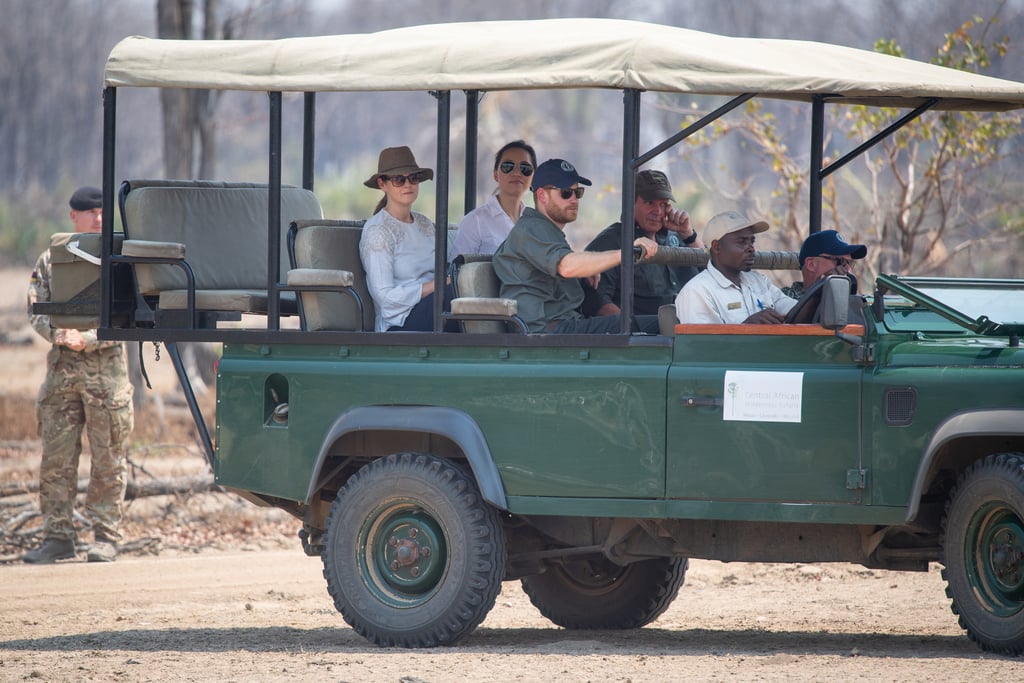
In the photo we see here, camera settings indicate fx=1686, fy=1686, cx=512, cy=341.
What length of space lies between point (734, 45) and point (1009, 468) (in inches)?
77.4

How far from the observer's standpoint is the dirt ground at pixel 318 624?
247 inches

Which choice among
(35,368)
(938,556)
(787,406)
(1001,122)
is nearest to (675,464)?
(787,406)

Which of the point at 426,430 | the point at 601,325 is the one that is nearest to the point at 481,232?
the point at 601,325

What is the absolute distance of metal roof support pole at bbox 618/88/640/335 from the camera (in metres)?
6.49

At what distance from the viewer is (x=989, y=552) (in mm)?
6199

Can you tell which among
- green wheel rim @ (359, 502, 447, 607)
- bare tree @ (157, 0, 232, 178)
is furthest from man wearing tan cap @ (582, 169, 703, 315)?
bare tree @ (157, 0, 232, 178)

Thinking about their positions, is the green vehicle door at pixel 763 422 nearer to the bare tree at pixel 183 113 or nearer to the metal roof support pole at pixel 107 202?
the metal roof support pole at pixel 107 202

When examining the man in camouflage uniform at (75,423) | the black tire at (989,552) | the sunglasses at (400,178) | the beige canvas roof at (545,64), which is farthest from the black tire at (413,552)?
the man in camouflage uniform at (75,423)

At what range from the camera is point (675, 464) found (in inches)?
256

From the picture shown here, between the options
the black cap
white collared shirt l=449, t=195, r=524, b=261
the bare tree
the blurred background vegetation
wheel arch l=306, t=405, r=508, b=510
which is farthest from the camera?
the blurred background vegetation

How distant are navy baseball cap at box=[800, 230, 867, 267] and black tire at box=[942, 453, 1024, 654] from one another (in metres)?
1.15

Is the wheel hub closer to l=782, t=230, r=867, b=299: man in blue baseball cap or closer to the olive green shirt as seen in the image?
the olive green shirt

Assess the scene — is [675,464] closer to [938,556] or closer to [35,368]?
[938,556]

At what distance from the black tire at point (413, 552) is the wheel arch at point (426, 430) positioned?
129 mm
